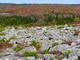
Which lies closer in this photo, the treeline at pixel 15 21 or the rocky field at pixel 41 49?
the rocky field at pixel 41 49

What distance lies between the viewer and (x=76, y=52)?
5730 millimetres

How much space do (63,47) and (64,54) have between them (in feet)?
3.95

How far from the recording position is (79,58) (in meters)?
5.29

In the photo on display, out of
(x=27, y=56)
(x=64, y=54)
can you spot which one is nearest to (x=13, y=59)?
(x=27, y=56)

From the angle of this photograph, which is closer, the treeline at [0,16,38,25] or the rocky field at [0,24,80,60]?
the rocky field at [0,24,80,60]

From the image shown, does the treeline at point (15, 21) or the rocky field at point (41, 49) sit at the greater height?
the rocky field at point (41, 49)

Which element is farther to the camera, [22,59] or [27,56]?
[27,56]

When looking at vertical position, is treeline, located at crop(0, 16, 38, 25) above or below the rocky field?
below

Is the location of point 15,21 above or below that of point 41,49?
below

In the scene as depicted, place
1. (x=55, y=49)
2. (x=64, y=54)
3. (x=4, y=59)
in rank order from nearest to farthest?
(x=4, y=59)
(x=64, y=54)
(x=55, y=49)

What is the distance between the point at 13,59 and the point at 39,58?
1300 mm

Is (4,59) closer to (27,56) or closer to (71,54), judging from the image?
(27,56)

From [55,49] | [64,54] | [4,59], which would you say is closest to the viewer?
[4,59]

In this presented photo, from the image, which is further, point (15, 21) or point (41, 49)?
point (15, 21)
